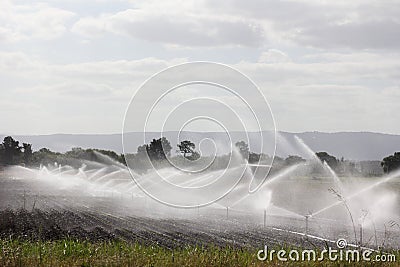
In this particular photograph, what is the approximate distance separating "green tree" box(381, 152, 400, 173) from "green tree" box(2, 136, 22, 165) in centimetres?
7931

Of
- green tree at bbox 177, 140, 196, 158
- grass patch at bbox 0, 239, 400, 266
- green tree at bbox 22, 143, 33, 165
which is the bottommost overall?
grass patch at bbox 0, 239, 400, 266

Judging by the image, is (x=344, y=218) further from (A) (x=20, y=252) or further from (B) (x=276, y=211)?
(A) (x=20, y=252)

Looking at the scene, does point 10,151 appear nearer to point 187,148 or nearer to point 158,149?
point 158,149

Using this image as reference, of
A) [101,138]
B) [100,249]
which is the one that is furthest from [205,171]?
[101,138]

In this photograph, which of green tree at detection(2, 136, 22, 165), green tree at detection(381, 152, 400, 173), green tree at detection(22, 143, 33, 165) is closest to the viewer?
green tree at detection(381, 152, 400, 173)

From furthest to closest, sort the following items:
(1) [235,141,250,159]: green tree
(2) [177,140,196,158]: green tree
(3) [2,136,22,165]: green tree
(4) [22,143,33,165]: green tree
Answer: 1. (4) [22,143,33,165]: green tree
2. (3) [2,136,22,165]: green tree
3. (2) [177,140,196,158]: green tree
4. (1) [235,141,250,159]: green tree

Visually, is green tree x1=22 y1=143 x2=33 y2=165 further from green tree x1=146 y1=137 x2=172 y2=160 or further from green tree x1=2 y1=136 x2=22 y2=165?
green tree x1=146 y1=137 x2=172 y2=160

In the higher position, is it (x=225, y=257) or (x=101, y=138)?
(x=101, y=138)

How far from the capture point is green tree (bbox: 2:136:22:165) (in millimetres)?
132525

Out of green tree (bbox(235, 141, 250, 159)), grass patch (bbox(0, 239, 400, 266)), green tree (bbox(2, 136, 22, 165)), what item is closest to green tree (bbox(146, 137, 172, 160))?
green tree (bbox(235, 141, 250, 159))

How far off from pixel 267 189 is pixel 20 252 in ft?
155

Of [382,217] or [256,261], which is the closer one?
[256,261]

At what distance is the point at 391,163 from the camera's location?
77.8 meters

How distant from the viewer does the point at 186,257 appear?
42.3ft
